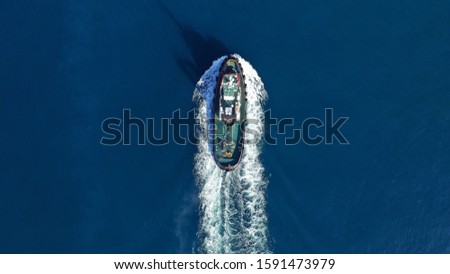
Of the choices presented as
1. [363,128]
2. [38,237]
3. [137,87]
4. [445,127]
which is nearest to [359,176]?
[363,128]

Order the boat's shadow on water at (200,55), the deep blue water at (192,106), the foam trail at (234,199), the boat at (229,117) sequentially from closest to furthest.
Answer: the foam trail at (234,199) < the deep blue water at (192,106) < the boat at (229,117) < the boat's shadow on water at (200,55)

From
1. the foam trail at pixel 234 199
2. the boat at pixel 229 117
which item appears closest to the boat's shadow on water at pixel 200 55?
the boat at pixel 229 117

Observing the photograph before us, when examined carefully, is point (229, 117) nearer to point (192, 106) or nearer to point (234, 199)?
point (192, 106)

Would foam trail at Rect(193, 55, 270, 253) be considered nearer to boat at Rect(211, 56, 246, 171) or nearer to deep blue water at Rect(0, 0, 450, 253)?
boat at Rect(211, 56, 246, 171)

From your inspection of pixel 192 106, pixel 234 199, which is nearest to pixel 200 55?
pixel 192 106

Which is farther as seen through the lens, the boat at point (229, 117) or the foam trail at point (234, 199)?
the boat at point (229, 117)

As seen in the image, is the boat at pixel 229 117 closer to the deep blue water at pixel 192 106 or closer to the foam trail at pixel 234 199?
the foam trail at pixel 234 199
